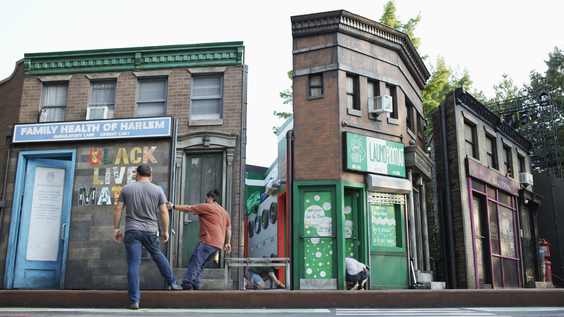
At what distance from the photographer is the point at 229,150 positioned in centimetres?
1459

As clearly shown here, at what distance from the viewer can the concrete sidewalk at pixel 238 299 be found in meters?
7.89

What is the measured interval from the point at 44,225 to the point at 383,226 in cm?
920

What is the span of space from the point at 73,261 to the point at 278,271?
6.48 metres

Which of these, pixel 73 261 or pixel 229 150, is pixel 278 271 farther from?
pixel 73 261

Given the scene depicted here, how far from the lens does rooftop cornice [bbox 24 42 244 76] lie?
15.2 meters

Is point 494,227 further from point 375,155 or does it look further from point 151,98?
point 151,98

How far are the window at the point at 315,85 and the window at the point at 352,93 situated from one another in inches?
32.2

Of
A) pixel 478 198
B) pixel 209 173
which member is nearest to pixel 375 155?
pixel 209 173

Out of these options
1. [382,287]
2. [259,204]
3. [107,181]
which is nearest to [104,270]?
[107,181]

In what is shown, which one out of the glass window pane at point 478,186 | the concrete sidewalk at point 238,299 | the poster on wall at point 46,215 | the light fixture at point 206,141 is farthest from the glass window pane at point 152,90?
the glass window pane at point 478,186

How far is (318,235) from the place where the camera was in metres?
14.3

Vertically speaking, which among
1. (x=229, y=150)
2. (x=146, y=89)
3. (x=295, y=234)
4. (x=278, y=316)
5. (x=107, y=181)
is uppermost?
(x=146, y=89)

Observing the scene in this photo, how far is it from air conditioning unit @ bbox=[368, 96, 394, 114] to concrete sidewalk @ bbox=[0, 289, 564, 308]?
7902 millimetres

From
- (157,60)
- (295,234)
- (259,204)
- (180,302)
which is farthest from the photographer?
(259,204)
